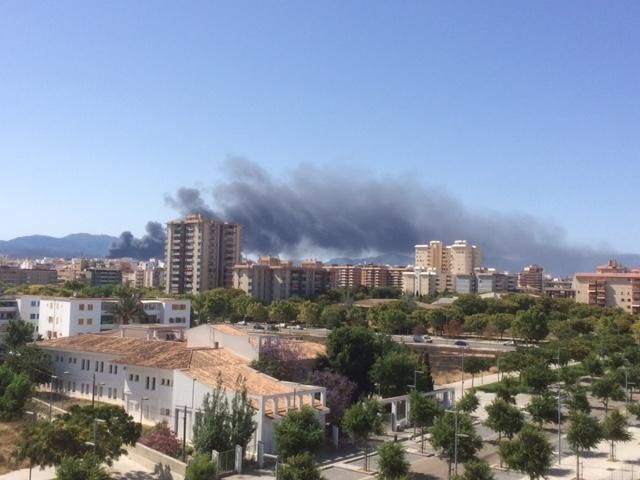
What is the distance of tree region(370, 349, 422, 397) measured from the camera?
139 feet

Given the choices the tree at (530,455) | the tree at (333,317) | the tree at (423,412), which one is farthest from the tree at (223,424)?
the tree at (333,317)

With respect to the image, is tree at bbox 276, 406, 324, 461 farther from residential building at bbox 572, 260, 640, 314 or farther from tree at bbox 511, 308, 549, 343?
residential building at bbox 572, 260, 640, 314

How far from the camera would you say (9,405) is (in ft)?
124

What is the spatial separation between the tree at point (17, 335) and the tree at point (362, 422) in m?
30.6

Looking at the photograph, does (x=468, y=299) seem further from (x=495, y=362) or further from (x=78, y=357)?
(x=78, y=357)

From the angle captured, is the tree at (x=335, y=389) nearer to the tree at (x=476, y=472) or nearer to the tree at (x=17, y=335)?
the tree at (x=476, y=472)

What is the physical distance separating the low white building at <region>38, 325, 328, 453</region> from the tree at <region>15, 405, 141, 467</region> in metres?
2.87

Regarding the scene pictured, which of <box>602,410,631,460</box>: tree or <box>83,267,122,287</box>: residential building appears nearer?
<box>602,410,631,460</box>: tree

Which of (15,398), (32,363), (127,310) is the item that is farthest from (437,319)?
(15,398)

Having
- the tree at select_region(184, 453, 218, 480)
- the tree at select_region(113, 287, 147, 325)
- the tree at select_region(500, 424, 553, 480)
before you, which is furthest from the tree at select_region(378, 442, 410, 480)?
the tree at select_region(113, 287, 147, 325)

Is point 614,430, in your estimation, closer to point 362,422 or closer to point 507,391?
point 507,391

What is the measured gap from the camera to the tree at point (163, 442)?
31.1 m

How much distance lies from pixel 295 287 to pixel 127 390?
360 feet

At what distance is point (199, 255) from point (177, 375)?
11439 centimetres
